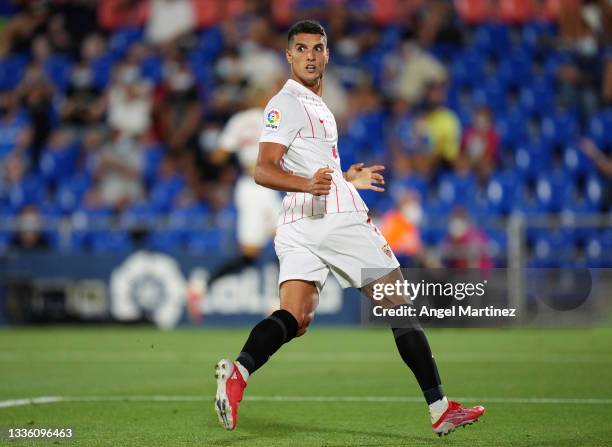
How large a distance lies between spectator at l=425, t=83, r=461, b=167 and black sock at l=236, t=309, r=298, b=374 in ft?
40.5

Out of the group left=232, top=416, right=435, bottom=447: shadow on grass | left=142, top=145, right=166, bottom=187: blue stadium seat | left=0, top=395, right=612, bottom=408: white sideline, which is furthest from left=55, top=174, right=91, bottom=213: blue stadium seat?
left=232, top=416, right=435, bottom=447: shadow on grass

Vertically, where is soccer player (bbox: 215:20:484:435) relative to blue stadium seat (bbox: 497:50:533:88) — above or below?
below

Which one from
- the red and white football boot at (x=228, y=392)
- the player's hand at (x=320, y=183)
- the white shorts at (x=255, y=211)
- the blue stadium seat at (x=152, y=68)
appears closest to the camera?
the red and white football boot at (x=228, y=392)

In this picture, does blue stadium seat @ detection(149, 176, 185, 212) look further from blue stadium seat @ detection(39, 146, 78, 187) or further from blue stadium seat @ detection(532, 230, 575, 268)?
blue stadium seat @ detection(532, 230, 575, 268)

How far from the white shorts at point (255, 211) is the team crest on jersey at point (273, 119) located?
29.9 feet

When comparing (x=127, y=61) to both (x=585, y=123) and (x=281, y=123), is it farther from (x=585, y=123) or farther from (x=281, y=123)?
(x=281, y=123)

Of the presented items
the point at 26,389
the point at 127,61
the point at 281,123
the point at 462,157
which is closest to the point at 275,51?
the point at 127,61

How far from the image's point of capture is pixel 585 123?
60.9 ft

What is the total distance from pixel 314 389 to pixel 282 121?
3.28 metres

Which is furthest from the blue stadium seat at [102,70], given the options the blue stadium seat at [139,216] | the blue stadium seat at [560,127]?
the blue stadium seat at [560,127]

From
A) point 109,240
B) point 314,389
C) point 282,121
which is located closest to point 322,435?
point 282,121

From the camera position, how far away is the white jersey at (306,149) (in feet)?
19.3

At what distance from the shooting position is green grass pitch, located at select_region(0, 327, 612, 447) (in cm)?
608

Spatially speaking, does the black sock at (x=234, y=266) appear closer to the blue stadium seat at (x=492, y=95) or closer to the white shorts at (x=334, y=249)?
the blue stadium seat at (x=492, y=95)
